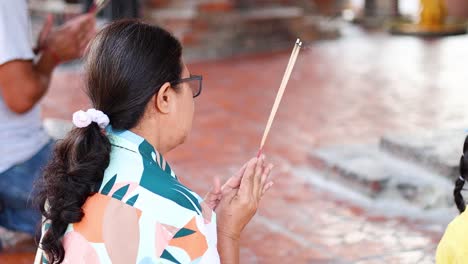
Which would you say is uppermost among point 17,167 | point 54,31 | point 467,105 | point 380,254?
point 54,31

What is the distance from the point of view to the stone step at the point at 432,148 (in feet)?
11.8

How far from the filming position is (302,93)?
19.0ft

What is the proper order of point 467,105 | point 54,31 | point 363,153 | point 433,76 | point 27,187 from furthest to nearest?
1. point 433,76
2. point 467,105
3. point 363,153
4. point 54,31
5. point 27,187

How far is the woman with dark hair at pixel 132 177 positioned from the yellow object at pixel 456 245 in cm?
40

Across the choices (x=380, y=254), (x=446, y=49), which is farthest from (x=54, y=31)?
(x=446, y=49)

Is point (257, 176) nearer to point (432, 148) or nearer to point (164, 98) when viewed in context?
point (164, 98)

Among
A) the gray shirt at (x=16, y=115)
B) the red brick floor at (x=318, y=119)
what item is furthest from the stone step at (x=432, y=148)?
the gray shirt at (x=16, y=115)

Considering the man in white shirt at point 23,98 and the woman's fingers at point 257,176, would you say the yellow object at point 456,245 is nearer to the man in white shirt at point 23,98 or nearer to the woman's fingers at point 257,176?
the woman's fingers at point 257,176

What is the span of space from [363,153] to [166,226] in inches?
102

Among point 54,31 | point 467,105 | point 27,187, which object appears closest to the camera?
point 27,187

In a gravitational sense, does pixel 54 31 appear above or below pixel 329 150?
above

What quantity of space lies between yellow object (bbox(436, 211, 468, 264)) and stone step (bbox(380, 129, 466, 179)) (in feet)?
6.44

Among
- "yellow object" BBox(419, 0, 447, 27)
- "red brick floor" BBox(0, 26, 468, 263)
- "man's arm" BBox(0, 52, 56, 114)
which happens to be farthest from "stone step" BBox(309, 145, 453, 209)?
"yellow object" BBox(419, 0, 447, 27)

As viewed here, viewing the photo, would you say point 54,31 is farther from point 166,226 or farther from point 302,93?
point 302,93
